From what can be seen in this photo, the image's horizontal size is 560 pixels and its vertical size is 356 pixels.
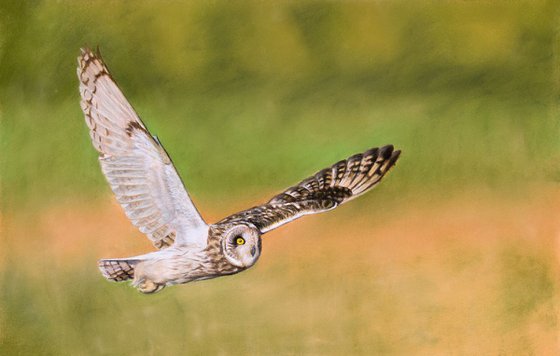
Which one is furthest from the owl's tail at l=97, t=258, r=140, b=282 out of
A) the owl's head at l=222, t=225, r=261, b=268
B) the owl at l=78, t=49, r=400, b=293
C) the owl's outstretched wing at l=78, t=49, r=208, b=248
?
the owl's head at l=222, t=225, r=261, b=268

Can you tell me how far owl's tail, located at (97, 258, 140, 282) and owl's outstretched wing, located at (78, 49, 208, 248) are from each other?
0.14 metres

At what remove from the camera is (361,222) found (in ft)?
12.0

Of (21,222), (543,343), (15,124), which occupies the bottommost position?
(543,343)

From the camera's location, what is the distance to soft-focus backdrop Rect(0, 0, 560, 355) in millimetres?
3646

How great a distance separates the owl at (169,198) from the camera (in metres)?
3.48

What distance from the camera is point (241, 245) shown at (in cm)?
359

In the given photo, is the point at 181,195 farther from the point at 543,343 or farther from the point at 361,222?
the point at 543,343

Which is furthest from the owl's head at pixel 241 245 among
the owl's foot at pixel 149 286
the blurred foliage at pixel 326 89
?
the owl's foot at pixel 149 286

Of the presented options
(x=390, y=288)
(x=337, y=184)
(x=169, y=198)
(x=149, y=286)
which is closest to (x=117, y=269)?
(x=149, y=286)

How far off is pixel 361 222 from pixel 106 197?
0.82 m

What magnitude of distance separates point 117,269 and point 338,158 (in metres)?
0.79

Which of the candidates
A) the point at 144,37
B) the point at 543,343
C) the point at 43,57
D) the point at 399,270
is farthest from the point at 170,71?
the point at 543,343

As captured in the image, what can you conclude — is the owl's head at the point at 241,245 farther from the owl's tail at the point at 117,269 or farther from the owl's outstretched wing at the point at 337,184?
the owl's tail at the point at 117,269

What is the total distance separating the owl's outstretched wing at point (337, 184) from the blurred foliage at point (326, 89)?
0.11ft
